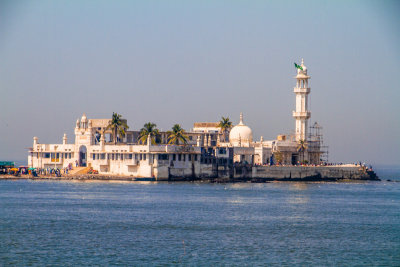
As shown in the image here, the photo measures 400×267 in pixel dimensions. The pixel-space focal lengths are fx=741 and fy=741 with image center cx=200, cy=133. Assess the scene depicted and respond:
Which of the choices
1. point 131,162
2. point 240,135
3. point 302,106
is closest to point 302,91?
point 302,106

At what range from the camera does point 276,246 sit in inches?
2186

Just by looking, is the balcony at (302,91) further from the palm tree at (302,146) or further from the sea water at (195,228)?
the sea water at (195,228)

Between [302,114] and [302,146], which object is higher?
[302,114]

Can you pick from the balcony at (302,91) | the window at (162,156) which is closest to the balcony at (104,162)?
the window at (162,156)

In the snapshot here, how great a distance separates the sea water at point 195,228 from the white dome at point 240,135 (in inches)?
1897

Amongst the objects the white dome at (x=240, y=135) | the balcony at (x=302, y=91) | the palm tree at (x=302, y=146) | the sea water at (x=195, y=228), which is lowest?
the sea water at (x=195, y=228)

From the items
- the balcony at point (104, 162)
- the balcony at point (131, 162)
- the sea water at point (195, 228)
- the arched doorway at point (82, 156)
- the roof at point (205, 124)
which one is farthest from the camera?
the roof at point (205, 124)

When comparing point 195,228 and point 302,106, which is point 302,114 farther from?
point 195,228

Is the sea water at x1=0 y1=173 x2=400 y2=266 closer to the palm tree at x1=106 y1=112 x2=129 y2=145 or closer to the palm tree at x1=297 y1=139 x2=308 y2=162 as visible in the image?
the palm tree at x1=106 y1=112 x2=129 y2=145

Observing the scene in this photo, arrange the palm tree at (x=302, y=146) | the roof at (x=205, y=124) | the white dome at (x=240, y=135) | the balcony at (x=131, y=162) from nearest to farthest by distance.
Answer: the balcony at (x=131, y=162), the palm tree at (x=302, y=146), the white dome at (x=240, y=135), the roof at (x=205, y=124)

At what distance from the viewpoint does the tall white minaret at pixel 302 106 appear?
152m

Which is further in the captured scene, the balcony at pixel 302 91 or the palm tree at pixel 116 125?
the balcony at pixel 302 91

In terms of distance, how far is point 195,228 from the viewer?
213 feet

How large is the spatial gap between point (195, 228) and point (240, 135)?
9221cm
